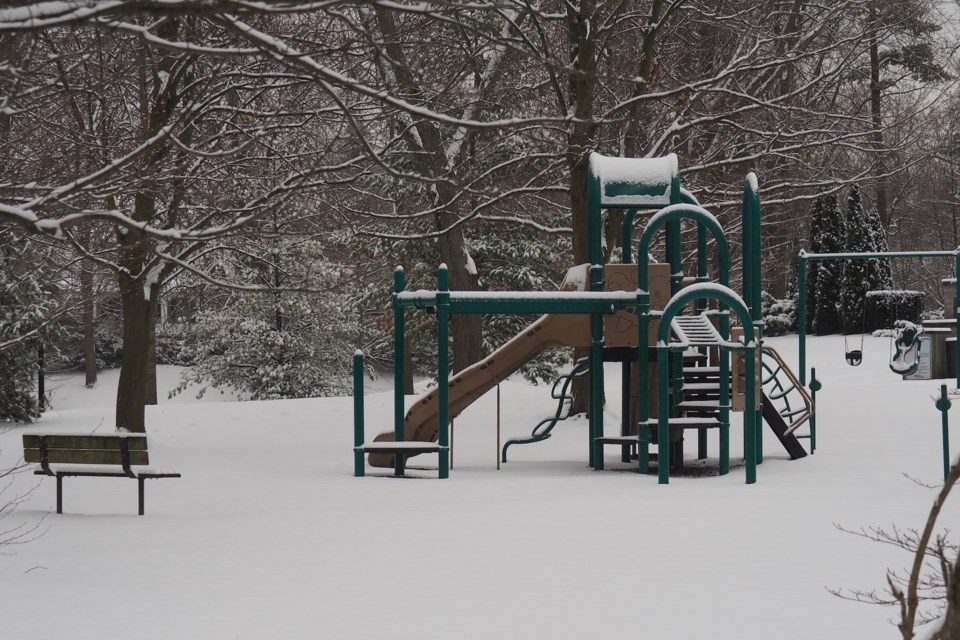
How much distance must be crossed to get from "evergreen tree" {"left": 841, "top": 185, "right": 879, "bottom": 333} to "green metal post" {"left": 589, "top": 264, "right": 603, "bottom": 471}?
15791mm

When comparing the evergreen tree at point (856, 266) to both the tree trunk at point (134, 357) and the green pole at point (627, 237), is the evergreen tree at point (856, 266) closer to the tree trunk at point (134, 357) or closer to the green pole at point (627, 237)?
the green pole at point (627, 237)

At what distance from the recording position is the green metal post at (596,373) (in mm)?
14523

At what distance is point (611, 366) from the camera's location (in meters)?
36.9

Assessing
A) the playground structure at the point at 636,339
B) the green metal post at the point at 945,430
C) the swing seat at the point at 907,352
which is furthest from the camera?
the swing seat at the point at 907,352

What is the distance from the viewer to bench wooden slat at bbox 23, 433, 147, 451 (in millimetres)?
11195

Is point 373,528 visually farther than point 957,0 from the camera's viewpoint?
No

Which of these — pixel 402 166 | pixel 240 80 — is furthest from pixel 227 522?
pixel 402 166

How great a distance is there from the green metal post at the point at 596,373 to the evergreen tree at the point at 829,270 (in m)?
17.1

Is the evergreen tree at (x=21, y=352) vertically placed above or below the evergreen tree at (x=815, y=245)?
below

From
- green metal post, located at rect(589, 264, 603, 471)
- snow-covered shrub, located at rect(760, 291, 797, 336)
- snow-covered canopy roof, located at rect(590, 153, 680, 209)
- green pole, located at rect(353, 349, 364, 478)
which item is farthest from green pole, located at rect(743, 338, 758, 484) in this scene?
snow-covered shrub, located at rect(760, 291, 797, 336)

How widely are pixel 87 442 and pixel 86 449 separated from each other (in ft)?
0.21

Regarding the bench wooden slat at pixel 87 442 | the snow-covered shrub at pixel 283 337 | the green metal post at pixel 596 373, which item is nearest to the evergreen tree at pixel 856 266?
the snow-covered shrub at pixel 283 337

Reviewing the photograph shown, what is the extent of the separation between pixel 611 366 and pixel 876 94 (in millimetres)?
11378

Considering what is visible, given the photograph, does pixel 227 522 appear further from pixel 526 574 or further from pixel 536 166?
pixel 536 166
